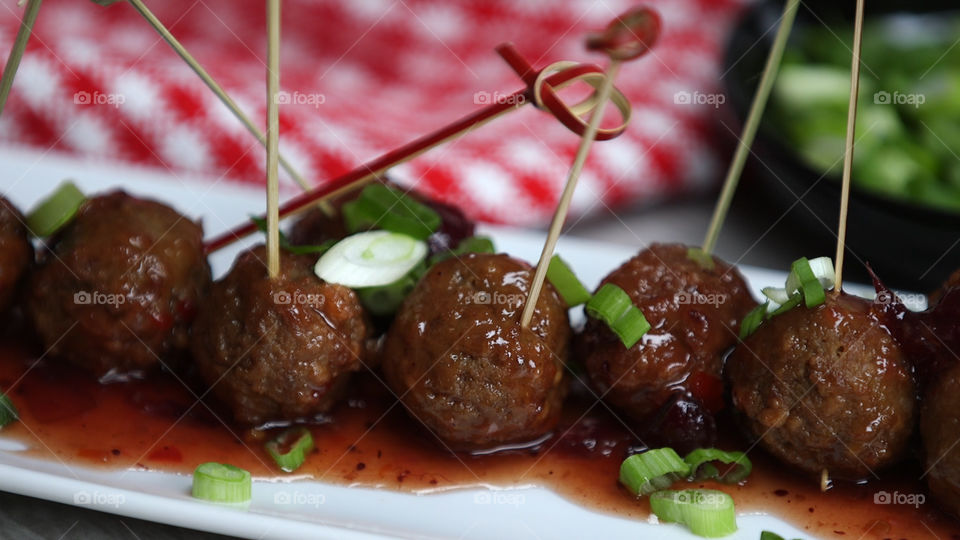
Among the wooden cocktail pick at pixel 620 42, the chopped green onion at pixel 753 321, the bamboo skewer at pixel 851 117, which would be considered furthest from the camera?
the chopped green onion at pixel 753 321

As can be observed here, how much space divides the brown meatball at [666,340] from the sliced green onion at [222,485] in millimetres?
1106

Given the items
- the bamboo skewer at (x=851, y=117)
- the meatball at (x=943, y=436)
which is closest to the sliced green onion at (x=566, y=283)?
the bamboo skewer at (x=851, y=117)

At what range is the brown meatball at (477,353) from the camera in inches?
118

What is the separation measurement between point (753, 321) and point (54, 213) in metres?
2.22

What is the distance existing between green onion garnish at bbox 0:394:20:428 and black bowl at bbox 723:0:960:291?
309 centimetres

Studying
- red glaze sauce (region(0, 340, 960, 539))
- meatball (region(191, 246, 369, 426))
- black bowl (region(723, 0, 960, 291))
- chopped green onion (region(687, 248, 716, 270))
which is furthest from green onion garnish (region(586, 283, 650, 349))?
black bowl (region(723, 0, 960, 291))

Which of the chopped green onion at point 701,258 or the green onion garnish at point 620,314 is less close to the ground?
the chopped green onion at point 701,258

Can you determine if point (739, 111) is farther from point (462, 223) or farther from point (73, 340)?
point (73, 340)

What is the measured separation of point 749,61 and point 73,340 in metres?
3.39

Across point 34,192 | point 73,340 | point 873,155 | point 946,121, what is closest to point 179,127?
point 34,192

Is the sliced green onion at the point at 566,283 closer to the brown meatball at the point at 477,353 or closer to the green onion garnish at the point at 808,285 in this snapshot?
the brown meatball at the point at 477,353

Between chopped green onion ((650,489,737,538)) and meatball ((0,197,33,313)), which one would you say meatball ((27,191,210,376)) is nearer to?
meatball ((0,197,33,313))

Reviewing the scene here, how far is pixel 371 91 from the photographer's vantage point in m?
6.42

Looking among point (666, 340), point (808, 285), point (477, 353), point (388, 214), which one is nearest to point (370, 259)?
point (388, 214)
